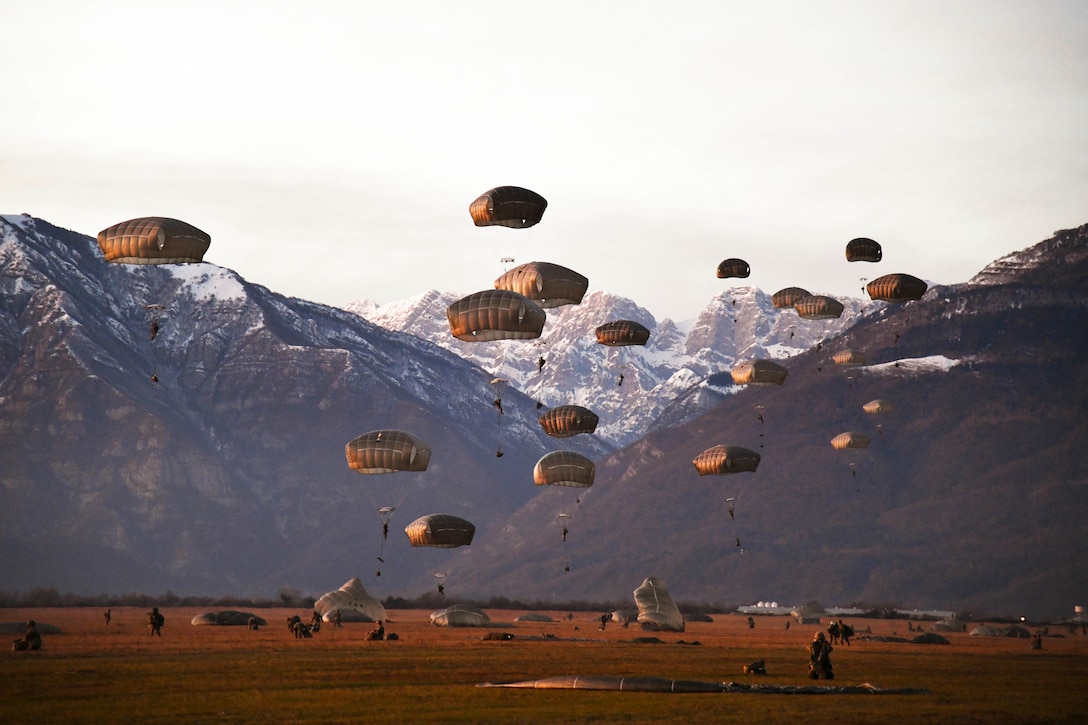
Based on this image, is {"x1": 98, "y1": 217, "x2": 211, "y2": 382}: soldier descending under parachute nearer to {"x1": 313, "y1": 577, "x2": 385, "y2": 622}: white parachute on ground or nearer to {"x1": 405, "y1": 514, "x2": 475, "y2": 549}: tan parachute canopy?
{"x1": 405, "y1": 514, "x2": 475, "y2": 549}: tan parachute canopy

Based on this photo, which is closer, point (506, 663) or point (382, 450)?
point (506, 663)

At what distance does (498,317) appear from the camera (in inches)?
3177

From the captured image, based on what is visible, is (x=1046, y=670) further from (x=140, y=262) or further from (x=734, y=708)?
(x=140, y=262)

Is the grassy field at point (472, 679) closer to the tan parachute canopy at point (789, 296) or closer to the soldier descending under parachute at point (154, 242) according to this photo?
the soldier descending under parachute at point (154, 242)

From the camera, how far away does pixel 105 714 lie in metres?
45.0

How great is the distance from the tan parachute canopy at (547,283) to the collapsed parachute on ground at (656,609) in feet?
110

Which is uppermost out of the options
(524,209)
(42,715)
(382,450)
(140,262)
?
(524,209)

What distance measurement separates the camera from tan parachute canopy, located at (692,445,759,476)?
4112 inches

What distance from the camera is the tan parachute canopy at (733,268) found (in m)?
122

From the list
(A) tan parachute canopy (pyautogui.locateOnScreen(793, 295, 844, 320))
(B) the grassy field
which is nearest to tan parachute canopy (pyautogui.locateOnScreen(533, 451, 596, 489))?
(B) the grassy field

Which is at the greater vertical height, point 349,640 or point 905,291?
point 905,291

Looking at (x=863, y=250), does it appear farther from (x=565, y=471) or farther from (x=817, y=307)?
(x=565, y=471)

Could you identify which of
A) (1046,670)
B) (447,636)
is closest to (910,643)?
(1046,670)

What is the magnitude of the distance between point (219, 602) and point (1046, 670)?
13517 cm
